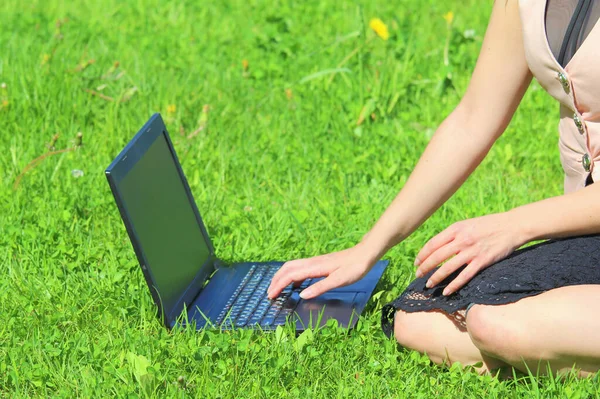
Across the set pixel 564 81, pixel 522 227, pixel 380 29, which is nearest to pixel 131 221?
pixel 522 227

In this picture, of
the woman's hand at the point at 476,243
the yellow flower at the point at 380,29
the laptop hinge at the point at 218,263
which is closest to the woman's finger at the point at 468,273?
the woman's hand at the point at 476,243

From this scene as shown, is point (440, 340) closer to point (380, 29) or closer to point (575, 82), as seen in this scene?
point (575, 82)

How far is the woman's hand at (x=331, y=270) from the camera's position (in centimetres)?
257

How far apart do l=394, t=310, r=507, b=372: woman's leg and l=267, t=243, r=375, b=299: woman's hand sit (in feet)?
0.58

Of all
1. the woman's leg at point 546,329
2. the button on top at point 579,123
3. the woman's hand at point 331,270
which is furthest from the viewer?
the woman's hand at point 331,270

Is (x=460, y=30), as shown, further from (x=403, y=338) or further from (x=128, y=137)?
(x=403, y=338)

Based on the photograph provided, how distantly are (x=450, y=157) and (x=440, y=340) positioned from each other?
1.68 feet

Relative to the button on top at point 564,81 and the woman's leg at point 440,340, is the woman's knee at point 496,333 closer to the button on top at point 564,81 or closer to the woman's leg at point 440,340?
the woman's leg at point 440,340

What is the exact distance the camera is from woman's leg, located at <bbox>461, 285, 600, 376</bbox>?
225 cm

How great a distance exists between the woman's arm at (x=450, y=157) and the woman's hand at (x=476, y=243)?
0.80 feet

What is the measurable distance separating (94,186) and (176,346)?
130cm

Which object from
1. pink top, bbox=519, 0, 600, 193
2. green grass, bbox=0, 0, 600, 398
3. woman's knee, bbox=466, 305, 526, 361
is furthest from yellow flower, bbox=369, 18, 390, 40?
woman's knee, bbox=466, 305, 526, 361

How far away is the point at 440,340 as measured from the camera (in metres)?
2.50

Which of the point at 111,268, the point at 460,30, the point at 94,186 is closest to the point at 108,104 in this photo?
the point at 94,186
